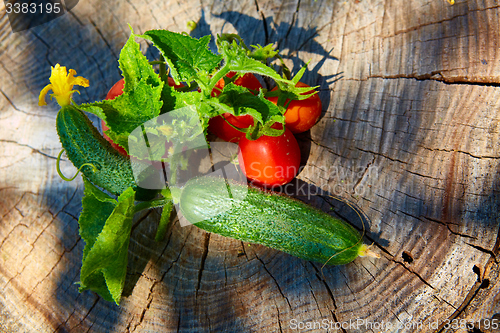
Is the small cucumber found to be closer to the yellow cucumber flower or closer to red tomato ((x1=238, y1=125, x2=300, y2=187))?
red tomato ((x1=238, y1=125, x2=300, y2=187))

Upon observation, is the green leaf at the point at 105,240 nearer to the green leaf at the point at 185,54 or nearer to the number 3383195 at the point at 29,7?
the green leaf at the point at 185,54

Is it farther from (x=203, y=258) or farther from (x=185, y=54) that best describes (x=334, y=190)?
(x=185, y=54)

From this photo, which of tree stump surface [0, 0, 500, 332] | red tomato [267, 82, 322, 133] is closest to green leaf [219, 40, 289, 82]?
red tomato [267, 82, 322, 133]

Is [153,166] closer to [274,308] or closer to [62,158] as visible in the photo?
[62,158]

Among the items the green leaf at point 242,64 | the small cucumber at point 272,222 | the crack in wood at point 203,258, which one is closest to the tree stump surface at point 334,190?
the crack in wood at point 203,258

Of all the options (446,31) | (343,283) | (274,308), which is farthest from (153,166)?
(446,31)

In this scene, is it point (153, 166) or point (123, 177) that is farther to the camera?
point (153, 166)
